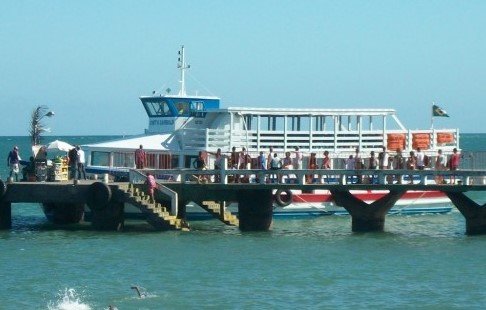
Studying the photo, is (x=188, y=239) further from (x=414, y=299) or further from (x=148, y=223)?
(x=414, y=299)

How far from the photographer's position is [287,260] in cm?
3130

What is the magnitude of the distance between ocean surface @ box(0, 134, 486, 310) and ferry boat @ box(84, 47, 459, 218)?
383 cm

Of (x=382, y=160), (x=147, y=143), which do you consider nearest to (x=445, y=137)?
(x=382, y=160)

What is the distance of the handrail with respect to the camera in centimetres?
3675

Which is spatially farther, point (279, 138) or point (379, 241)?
point (279, 138)

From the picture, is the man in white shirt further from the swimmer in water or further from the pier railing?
the swimmer in water

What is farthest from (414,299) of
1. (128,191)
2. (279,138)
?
(279,138)

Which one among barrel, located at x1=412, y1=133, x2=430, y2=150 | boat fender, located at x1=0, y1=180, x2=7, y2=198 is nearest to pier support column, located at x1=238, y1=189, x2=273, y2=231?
boat fender, located at x1=0, y1=180, x2=7, y2=198

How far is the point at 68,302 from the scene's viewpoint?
25.5 metres

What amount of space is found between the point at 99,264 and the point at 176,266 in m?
1.96

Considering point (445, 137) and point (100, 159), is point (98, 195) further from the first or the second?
point (445, 137)

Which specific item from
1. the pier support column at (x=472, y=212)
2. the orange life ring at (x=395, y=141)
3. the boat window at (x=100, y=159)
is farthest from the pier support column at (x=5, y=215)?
the orange life ring at (x=395, y=141)

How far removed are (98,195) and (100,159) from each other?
8513 millimetres

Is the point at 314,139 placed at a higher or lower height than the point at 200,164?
higher
